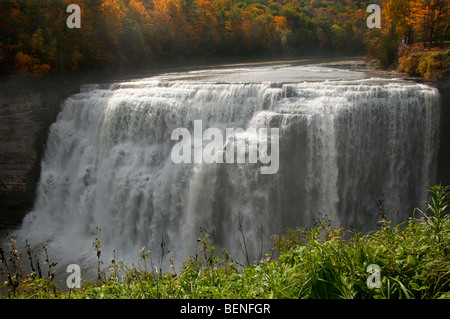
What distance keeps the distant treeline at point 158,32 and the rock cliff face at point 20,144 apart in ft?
10.9

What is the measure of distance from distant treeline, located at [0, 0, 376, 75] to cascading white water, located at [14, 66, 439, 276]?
10660mm

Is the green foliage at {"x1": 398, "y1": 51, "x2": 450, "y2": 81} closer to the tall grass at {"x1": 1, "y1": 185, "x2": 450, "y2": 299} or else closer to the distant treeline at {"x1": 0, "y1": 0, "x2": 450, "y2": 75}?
the distant treeline at {"x1": 0, "y1": 0, "x2": 450, "y2": 75}

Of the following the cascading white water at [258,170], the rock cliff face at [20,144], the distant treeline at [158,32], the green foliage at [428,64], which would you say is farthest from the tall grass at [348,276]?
the distant treeline at [158,32]

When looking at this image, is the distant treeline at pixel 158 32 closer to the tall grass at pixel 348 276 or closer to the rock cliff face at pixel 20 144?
the rock cliff face at pixel 20 144

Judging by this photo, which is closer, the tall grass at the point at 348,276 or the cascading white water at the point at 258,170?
the tall grass at the point at 348,276

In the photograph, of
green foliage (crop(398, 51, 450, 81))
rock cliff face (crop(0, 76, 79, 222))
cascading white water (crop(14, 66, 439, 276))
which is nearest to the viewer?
cascading white water (crop(14, 66, 439, 276))

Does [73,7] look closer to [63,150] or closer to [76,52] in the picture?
[76,52]

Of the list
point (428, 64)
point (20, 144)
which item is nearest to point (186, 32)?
point (20, 144)

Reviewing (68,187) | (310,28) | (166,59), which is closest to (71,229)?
(68,187)

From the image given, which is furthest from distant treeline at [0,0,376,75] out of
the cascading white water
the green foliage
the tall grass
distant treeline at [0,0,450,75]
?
the green foliage

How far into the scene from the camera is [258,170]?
1218cm

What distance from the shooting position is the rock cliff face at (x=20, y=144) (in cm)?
1683

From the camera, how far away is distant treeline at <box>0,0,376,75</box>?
21484mm

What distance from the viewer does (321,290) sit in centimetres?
403
